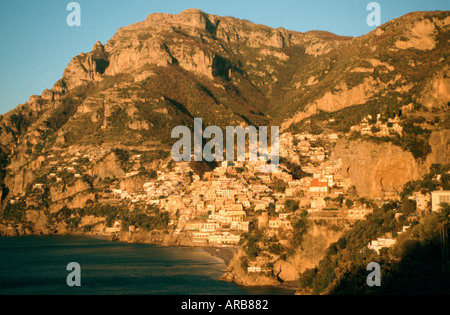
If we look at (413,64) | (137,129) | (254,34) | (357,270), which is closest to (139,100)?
(137,129)

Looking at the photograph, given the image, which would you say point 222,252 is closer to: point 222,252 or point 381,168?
point 222,252

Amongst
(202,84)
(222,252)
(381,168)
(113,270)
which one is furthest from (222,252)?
(202,84)

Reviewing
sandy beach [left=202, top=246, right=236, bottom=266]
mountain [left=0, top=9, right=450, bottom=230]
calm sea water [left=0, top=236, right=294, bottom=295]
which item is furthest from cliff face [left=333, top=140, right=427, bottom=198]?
mountain [left=0, top=9, right=450, bottom=230]

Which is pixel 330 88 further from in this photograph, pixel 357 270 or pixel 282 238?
pixel 357 270

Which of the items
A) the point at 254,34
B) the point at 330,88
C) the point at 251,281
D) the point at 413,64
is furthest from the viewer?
the point at 254,34

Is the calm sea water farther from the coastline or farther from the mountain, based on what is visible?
the mountain
